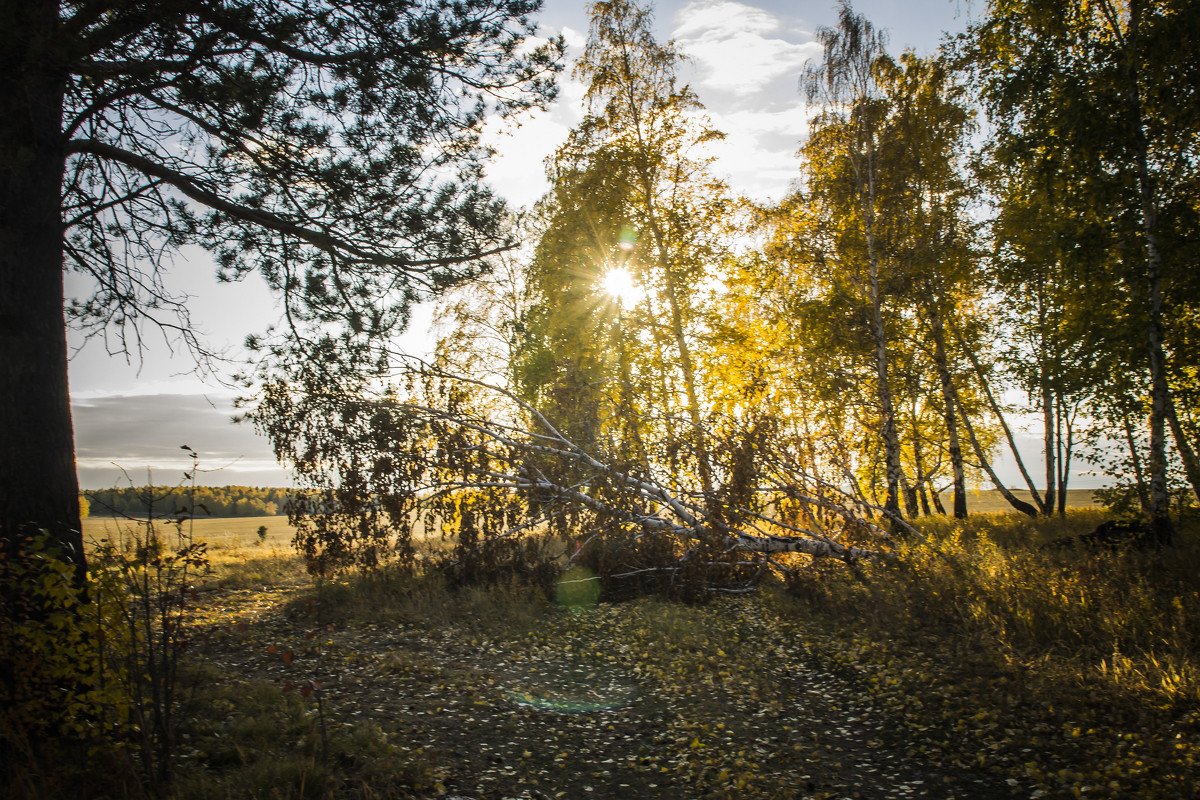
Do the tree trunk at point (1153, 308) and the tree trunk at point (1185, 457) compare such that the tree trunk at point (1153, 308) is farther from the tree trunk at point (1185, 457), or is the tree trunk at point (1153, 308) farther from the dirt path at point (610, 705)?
the dirt path at point (610, 705)

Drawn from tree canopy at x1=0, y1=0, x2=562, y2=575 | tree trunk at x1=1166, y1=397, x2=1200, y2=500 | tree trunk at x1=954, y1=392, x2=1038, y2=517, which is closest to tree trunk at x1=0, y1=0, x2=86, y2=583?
tree canopy at x1=0, y1=0, x2=562, y2=575

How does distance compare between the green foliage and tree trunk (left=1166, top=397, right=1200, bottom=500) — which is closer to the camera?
the green foliage

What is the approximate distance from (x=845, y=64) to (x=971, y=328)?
7.64 metres

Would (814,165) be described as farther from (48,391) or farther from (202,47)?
(48,391)

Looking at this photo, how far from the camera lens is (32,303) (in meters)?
5.08

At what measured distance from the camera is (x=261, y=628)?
8031 millimetres

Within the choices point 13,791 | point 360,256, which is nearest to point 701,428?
point 360,256

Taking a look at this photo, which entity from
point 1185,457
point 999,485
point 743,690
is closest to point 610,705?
point 743,690

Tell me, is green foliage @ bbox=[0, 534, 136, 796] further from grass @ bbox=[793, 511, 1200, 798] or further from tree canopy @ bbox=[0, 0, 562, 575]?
grass @ bbox=[793, 511, 1200, 798]

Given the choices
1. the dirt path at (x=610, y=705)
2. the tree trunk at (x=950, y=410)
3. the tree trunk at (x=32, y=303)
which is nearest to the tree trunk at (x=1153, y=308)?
the dirt path at (x=610, y=705)

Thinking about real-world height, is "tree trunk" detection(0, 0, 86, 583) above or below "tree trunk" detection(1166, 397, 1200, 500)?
above

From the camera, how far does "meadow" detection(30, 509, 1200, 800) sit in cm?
421

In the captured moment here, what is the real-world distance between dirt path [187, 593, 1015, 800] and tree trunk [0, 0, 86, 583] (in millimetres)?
2137

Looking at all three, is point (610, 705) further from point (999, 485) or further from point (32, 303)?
point (999, 485)
